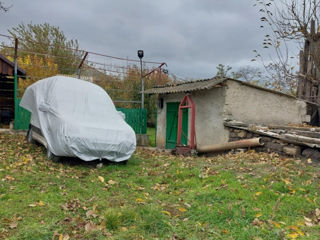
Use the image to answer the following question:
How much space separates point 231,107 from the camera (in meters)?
9.52

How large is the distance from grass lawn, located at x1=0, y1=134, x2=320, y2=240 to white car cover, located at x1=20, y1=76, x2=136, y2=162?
447 mm

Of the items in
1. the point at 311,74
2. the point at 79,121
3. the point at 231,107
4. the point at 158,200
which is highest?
the point at 311,74

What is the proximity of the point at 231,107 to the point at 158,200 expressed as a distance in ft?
19.1

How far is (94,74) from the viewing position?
41.4ft

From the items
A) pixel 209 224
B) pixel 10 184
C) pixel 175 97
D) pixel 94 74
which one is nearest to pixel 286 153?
pixel 209 224

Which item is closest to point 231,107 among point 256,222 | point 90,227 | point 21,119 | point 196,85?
point 196,85

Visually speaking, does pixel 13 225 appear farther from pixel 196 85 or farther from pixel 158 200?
pixel 196 85

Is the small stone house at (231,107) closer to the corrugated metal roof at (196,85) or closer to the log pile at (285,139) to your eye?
the corrugated metal roof at (196,85)

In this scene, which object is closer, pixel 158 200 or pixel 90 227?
pixel 90 227

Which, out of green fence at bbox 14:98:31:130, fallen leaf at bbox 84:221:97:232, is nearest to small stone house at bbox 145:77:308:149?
green fence at bbox 14:98:31:130

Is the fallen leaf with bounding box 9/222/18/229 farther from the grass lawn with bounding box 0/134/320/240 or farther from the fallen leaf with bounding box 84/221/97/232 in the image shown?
the fallen leaf with bounding box 84/221/97/232

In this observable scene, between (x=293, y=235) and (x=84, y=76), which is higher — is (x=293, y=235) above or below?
below

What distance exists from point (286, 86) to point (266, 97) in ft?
11.3

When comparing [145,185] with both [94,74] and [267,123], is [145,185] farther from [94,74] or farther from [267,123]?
[94,74]
